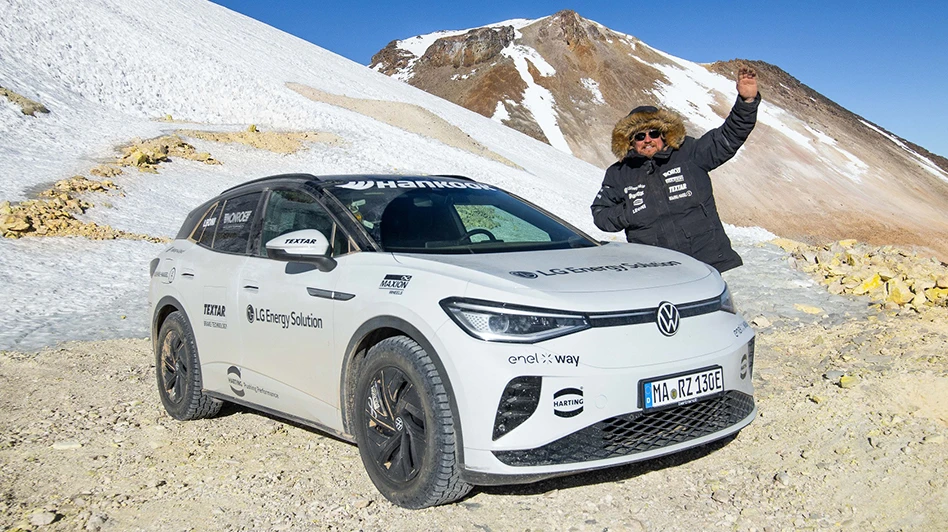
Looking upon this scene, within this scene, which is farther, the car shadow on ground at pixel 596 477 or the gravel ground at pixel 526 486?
the car shadow on ground at pixel 596 477

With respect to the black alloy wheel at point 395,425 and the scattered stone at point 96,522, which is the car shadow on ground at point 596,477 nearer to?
the black alloy wheel at point 395,425

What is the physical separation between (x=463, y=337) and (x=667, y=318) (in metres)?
0.92

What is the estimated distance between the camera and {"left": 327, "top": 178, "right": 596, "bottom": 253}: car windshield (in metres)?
4.48

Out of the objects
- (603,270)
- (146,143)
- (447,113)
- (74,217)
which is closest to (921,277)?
(603,270)

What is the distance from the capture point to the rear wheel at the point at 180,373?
5.55m

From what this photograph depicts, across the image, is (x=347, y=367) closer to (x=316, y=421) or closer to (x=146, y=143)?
(x=316, y=421)

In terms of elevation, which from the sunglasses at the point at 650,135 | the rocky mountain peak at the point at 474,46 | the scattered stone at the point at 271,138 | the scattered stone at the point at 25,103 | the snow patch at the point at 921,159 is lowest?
the sunglasses at the point at 650,135

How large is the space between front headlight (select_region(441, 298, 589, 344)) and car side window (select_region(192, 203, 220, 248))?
287cm

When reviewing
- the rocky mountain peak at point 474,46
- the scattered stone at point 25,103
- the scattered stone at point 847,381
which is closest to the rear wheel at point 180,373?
the scattered stone at point 847,381

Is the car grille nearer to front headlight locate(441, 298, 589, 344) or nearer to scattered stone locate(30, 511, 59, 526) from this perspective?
front headlight locate(441, 298, 589, 344)

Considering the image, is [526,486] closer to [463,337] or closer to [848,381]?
[463,337]

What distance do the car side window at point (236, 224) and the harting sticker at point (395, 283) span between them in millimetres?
1617

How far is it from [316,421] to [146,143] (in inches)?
779

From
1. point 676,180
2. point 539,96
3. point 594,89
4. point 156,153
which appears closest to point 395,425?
point 676,180
